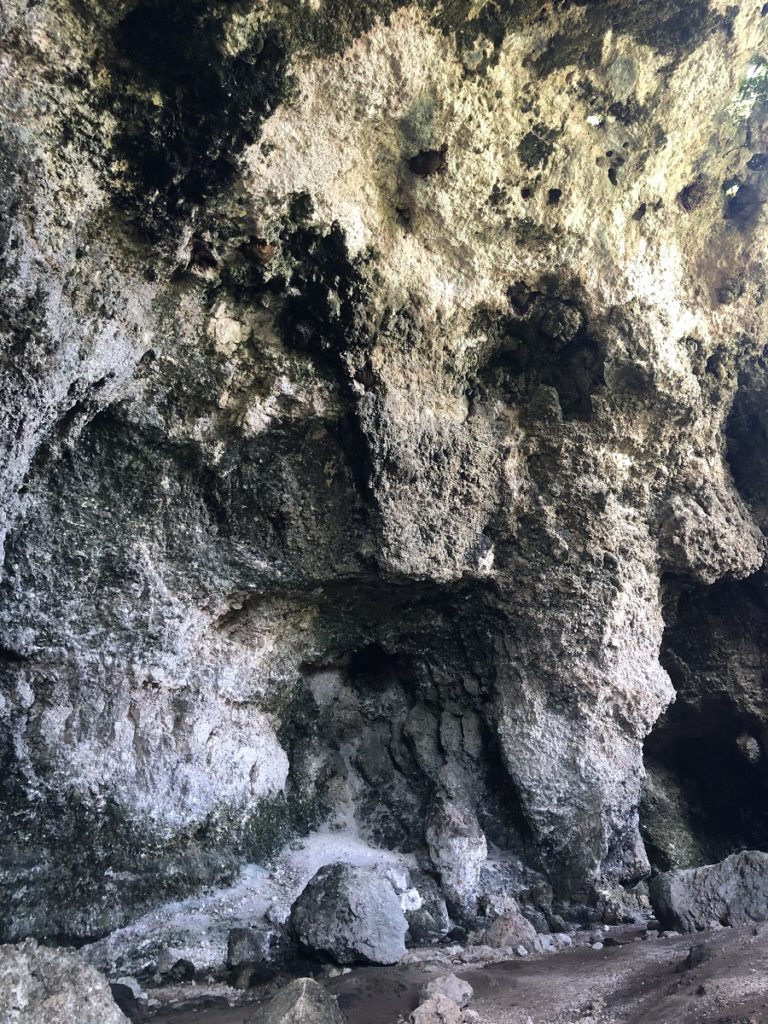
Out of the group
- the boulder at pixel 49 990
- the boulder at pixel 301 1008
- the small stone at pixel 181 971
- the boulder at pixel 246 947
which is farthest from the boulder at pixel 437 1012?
the small stone at pixel 181 971

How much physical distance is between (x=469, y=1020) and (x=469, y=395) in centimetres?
387

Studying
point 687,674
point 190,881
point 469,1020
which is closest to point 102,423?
point 190,881

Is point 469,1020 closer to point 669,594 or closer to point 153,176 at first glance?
point 669,594

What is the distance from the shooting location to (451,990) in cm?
355

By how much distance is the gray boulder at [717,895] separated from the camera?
465cm

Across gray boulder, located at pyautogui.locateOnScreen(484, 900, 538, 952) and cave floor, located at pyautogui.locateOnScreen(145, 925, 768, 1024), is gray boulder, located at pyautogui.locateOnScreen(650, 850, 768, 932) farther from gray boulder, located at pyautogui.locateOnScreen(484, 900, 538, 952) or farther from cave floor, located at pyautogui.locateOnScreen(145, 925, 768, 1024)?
gray boulder, located at pyautogui.locateOnScreen(484, 900, 538, 952)

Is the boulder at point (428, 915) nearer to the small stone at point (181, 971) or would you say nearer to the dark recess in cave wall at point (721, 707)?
the small stone at point (181, 971)

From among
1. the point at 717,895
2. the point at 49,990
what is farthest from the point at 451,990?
the point at 717,895

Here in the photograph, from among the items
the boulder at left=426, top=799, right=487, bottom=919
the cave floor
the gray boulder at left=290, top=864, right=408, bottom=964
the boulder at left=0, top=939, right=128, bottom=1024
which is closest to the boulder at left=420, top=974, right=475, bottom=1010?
the cave floor

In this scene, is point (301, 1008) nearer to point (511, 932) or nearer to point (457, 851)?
point (511, 932)

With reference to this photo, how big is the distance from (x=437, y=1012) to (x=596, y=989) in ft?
3.01

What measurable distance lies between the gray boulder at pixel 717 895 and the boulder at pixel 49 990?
3704mm

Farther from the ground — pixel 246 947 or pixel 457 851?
pixel 457 851

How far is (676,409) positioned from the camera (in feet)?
18.0
